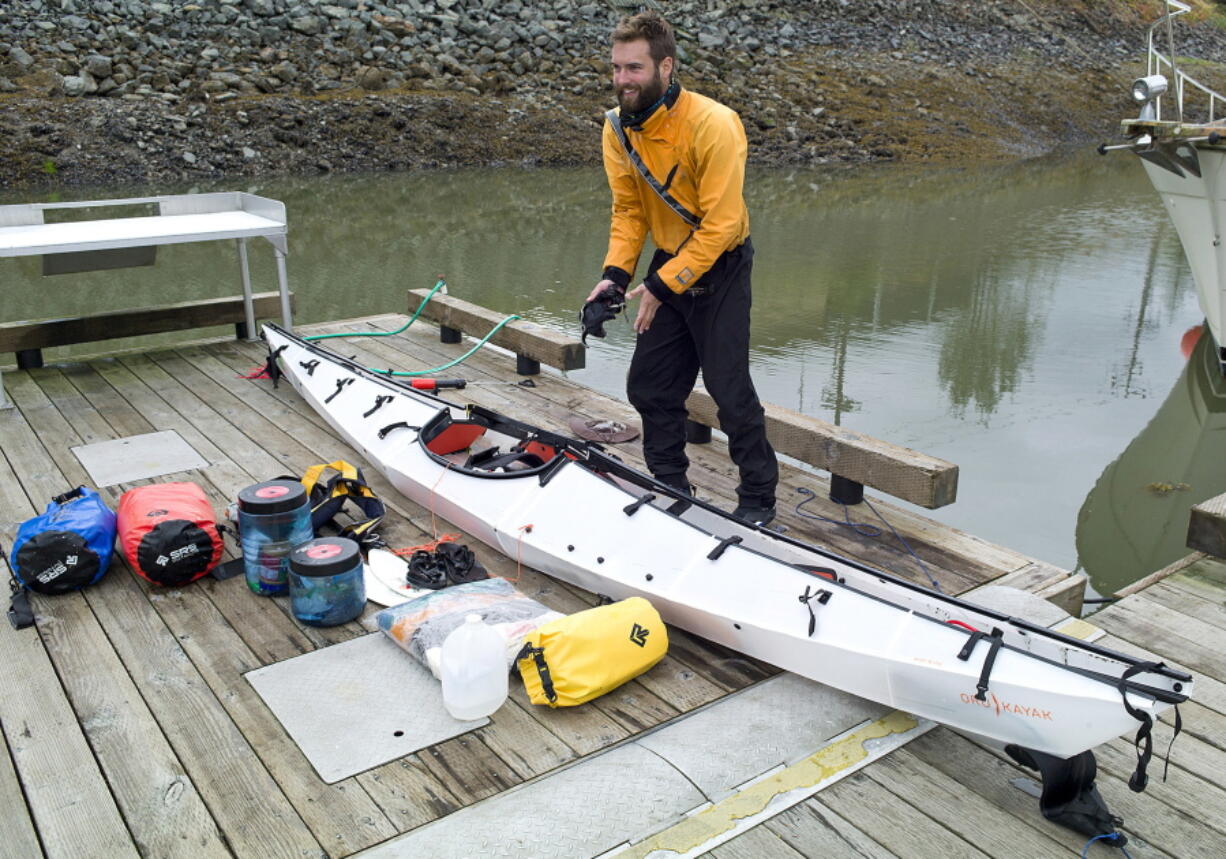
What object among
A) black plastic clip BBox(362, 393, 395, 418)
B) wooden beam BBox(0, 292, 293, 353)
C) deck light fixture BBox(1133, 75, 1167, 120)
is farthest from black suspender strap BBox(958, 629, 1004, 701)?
deck light fixture BBox(1133, 75, 1167, 120)

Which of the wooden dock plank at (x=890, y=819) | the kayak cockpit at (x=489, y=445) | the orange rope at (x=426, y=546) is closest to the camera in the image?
the wooden dock plank at (x=890, y=819)

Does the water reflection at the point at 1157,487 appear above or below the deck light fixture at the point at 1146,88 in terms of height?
below

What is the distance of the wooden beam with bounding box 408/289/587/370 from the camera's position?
6441mm

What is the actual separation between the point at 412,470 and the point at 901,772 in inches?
101

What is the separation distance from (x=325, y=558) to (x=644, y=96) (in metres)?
2.01

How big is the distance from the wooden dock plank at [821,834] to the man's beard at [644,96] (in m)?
2.47

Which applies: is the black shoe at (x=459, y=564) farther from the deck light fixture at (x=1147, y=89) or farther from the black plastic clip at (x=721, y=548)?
the deck light fixture at (x=1147, y=89)

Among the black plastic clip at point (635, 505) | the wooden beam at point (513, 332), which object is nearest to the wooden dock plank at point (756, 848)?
the black plastic clip at point (635, 505)

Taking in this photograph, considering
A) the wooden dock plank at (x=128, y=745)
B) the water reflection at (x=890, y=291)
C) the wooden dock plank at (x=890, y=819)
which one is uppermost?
the wooden dock plank at (x=890, y=819)

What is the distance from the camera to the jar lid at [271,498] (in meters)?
3.69

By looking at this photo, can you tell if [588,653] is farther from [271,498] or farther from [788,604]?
[271,498]

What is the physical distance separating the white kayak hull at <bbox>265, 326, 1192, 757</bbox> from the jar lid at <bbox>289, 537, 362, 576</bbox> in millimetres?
680

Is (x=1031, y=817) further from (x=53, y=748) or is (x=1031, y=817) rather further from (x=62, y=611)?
(x=62, y=611)

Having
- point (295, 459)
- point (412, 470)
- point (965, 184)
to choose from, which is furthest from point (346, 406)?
point (965, 184)
